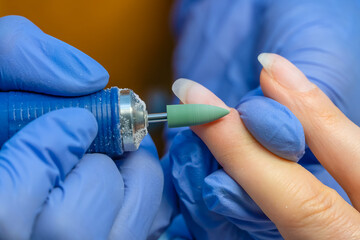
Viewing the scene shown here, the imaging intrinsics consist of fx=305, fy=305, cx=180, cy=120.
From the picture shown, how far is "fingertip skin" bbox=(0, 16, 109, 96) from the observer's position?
56 cm

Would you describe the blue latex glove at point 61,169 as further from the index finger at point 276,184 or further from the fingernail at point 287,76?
the fingernail at point 287,76

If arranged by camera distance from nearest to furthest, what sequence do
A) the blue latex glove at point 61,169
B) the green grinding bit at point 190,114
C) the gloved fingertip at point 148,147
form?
the blue latex glove at point 61,169
the green grinding bit at point 190,114
the gloved fingertip at point 148,147

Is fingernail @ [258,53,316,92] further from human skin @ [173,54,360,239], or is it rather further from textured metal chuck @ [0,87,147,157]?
textured metal chuck @ [0,87,147,157]

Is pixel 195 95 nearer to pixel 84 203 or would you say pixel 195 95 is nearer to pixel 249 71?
pixel 84 203

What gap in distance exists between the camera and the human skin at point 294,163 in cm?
54

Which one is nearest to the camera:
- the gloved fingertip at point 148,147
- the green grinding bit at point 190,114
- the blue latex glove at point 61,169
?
the blue latex glove at point 61,169

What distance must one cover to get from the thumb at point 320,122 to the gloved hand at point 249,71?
64 mm

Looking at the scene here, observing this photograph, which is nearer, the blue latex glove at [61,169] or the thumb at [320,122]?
the blue latex glove at [61,169]

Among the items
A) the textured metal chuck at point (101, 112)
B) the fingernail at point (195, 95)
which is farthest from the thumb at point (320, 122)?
the textured metal chuck at point (101, 112)

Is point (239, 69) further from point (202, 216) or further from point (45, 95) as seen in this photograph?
point (45, 95)

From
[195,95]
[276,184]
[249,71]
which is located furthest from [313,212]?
[249,71]

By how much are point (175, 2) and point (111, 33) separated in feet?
0.98

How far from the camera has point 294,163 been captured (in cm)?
58

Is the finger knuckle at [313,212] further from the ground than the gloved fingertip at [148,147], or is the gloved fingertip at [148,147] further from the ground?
the finger knuckle at [313,212]
